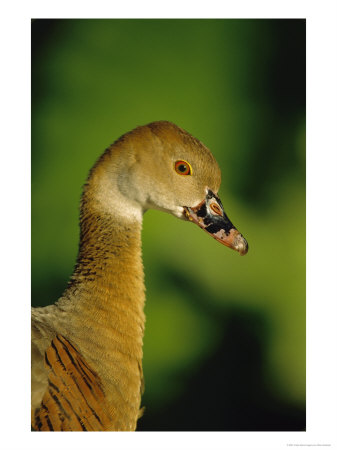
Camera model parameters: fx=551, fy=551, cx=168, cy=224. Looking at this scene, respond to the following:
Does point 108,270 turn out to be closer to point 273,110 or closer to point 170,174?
point 170,174

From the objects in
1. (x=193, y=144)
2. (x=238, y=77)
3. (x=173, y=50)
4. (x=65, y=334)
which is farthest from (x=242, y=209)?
(x=65, y=334)

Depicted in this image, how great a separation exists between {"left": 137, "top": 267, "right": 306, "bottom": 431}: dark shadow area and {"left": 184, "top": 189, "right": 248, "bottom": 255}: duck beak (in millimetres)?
625

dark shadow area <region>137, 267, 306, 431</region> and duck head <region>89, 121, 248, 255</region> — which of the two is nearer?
duck head <region>89, 121, 248, 255</region>

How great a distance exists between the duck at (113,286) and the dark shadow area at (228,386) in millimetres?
534

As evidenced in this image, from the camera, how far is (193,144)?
4.30 feet

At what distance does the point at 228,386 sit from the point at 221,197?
677mm

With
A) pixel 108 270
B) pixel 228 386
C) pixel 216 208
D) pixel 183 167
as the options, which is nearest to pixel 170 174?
pixel 183 167

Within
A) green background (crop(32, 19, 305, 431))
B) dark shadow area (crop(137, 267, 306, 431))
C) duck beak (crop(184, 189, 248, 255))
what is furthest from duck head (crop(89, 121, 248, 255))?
dark shadow area (crop(137, 267, 306, 431))

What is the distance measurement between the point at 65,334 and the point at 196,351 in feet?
2.94

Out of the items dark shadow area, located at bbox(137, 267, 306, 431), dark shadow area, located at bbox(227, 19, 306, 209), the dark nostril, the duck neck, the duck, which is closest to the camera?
the duck

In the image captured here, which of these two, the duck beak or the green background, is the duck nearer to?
the duck beak

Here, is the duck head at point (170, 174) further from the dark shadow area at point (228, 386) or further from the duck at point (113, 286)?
the dark shadow area at point (228, 386)

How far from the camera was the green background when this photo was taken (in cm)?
171
